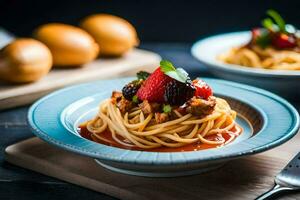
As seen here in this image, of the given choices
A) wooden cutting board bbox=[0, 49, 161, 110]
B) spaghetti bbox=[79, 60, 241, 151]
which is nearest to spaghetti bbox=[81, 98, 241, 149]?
spaghetti bbox=[79, 60, 241, 151]

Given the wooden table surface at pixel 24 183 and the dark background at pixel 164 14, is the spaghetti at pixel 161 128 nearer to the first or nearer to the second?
the wooden table surface at pixel 24 183

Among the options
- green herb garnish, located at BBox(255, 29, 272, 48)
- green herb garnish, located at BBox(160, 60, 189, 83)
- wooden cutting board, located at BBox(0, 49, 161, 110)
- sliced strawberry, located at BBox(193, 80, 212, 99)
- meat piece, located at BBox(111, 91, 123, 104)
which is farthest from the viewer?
green herb garnish, located at BBox(255, 29, 272, 48)

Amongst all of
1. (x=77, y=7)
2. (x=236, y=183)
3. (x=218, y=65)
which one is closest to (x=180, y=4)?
(x=77, y=7)

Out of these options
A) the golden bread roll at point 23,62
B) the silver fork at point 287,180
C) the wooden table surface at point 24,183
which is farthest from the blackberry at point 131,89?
the golden bread roll at point 23,62

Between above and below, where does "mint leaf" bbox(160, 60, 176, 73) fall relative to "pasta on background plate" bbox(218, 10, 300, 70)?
above

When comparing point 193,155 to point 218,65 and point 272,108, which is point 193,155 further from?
point 218,65

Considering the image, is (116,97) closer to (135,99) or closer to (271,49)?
(135,99)

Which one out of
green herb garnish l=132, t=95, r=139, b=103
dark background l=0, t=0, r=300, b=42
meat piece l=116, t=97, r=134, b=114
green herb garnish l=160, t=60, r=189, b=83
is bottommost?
dark background l=0, t=0, r=300, b=42

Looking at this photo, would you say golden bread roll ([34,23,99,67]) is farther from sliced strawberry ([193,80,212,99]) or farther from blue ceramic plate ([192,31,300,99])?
sliced strawberry ([193,80,212,99])
